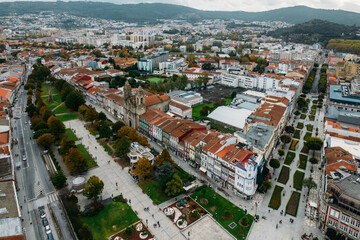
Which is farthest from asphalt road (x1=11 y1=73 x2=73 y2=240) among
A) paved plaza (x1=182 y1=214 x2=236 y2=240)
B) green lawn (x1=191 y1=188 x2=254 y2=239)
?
green lawn (x1=191 y1=188 x2=254 y2=239)

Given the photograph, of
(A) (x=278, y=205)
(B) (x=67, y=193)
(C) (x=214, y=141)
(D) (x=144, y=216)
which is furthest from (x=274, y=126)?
(B) (x=67, y=193)

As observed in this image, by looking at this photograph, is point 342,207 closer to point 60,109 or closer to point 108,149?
point 108,149

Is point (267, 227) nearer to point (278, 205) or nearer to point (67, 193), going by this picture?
point (278, 205)

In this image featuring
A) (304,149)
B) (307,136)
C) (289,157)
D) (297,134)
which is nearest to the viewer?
(289,157)

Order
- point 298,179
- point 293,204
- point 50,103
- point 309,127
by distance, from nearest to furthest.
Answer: point 293,204 < point 298,179 < point 309,127 < point 50,103

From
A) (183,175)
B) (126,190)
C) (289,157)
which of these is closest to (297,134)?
(289,157)

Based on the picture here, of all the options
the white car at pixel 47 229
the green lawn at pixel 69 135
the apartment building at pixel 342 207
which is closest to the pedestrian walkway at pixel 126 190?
the green lawn at pixel 69 135

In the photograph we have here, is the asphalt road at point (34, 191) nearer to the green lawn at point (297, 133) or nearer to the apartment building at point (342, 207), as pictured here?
the apartment building at point (342, 207)

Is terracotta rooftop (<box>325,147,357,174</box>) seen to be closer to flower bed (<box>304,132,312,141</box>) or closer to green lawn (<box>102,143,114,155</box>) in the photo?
flower bed (<box>304,132,312,141</box>)
